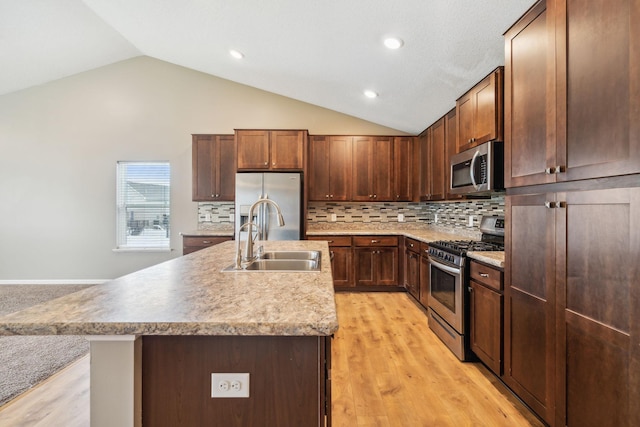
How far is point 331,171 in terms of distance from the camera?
14.6 feet

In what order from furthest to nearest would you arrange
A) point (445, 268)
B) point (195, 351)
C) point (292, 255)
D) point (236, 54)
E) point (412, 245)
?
point (412, 245), point (236, 54), point (445, 268), point (292, 255), point (195, 351)

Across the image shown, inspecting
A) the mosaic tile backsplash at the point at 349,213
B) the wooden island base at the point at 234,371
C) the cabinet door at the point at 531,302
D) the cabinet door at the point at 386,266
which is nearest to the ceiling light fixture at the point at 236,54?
the mosaic tile backsplash at the point at 349,213

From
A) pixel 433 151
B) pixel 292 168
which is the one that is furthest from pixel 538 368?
pixel 292 168

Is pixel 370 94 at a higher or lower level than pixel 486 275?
higher

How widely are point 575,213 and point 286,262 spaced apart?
5.10ft

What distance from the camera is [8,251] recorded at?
4730mm

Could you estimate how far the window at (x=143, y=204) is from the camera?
4.78 metres

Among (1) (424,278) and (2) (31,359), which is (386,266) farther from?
(2) (31,359)

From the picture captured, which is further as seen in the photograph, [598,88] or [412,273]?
[412,273]

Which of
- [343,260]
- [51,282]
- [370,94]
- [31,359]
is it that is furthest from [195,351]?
[51,282]

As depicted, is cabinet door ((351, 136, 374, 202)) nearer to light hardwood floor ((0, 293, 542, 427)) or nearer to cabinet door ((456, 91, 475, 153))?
cabinet door ((456, 91, 475, 153))

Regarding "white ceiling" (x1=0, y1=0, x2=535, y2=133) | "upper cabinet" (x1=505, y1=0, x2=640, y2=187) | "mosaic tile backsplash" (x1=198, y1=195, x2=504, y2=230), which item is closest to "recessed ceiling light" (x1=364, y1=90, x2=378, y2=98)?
"white ceiling" (x1=0, y1=0, x2=535, y2=133)

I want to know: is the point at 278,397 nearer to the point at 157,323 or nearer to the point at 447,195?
the point at 157,323

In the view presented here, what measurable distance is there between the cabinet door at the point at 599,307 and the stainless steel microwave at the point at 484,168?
85 centimetres
